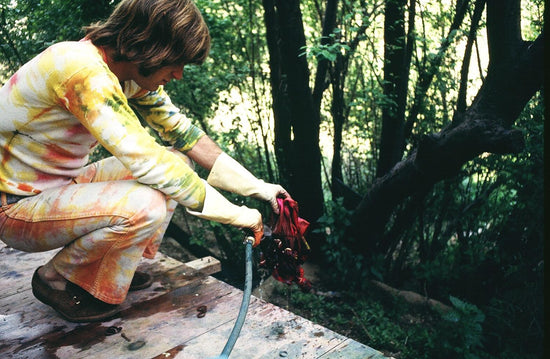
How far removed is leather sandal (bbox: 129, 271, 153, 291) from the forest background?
1.81m

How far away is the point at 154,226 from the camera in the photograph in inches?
79.3

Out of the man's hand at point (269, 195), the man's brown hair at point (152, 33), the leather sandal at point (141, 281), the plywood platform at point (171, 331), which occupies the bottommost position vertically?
the plywood platform at point (171, 331)

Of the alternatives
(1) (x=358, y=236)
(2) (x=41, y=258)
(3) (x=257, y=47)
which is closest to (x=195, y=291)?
(2) (x=41, y=258)

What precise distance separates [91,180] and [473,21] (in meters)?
2.80

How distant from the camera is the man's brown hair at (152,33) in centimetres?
186

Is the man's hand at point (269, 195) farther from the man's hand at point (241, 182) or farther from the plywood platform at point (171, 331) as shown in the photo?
the plywood platform at point (171, 331)

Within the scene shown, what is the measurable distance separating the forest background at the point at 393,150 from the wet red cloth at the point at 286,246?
1.35 metres

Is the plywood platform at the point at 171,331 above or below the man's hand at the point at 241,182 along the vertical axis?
below

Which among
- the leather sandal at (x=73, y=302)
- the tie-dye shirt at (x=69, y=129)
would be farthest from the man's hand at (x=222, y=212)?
the leather sandal at (x=73, y=302)

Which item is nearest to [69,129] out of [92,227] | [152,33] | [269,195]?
[92,227]

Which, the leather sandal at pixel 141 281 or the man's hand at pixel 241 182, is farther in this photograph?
the leather sandal at pixel 141 281

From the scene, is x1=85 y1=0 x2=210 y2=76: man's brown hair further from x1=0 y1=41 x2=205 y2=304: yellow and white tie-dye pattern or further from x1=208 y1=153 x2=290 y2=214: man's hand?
x1=208 y1=153 x2=290 y2=214: man's hand

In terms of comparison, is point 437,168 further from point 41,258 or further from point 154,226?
point 41,258

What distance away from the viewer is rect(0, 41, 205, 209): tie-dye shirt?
1713 mm
